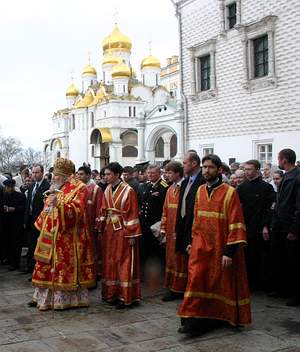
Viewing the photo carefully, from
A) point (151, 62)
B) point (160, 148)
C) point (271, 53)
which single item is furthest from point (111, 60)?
point (271, 53)

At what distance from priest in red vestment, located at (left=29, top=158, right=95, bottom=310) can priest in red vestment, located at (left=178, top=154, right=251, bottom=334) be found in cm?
148

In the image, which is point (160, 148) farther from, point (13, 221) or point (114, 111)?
point (13, 221)

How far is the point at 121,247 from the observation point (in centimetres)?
591

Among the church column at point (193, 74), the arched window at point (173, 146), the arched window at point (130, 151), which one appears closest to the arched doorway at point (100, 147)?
the arched window at point (130, 151)

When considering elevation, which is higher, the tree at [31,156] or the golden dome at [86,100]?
the golden dome at [86,100]

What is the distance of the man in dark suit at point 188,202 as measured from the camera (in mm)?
5566

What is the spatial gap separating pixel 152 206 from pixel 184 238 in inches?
65.1

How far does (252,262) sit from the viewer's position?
271 inches

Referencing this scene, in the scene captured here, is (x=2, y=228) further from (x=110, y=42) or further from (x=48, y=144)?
(x=48, y=144)

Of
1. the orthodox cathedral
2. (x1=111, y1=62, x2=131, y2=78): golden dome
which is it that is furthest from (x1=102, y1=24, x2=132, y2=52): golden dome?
(x1=111, y1=62, x2=131, y2=78): golden dome

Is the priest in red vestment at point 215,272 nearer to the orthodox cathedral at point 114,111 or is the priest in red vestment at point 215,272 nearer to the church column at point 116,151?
the orthodox cathedral at point 114,111

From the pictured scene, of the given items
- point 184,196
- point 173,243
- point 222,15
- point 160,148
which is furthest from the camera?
point 160,148

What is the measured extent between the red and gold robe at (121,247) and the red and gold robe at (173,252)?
585mm

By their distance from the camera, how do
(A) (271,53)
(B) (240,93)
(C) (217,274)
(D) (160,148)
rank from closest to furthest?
(C) (217,274) < (A) (271,53) < (B) (240,93) < (D) (160,148)
